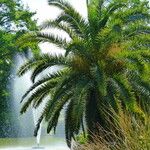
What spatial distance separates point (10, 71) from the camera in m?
51.2

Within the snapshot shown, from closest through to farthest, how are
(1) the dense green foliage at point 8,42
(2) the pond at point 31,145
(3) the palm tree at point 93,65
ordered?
(3) the palm tree at point 93,65
(2) the pond at point 31,145
(1) the dense green foliage at point 8,42

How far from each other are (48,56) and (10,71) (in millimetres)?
31547

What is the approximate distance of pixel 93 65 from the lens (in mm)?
19281

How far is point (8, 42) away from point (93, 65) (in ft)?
99.1

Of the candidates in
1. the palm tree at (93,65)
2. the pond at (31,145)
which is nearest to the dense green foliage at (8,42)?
the pond at (31,145)

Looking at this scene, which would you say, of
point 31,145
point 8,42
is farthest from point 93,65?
point 8,42

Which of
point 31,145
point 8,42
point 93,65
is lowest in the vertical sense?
point 31,145

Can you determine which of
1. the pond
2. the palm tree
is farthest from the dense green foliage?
the palm tree

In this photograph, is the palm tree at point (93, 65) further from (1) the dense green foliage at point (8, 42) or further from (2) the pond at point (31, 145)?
(1) the dense green foliage at point (8, 42)

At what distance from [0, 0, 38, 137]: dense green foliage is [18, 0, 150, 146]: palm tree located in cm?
2833

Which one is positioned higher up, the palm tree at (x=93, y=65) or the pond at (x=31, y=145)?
the palm tree at (x=93, y=65)

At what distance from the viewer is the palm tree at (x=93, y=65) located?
18.6m

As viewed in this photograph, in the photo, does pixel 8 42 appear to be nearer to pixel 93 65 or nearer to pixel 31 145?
pixel 31 145

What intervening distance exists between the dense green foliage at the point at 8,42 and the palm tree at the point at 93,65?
28327 millimetres
